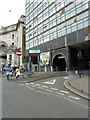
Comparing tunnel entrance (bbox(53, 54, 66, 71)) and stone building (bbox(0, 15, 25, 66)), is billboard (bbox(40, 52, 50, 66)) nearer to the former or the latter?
tunnel entrance (bbox(53, 54, 66, 71))

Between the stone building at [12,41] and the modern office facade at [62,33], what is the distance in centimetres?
1533

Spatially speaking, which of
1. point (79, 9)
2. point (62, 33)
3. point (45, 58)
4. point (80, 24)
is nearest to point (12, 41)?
point (45, 58)

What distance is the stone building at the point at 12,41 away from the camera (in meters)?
62.3

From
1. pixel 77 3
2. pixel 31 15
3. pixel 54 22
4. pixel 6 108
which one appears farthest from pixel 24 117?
pixel 31 15

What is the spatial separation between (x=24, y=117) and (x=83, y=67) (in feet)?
100

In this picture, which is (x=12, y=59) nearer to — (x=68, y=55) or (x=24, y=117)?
(x=68, y=55)

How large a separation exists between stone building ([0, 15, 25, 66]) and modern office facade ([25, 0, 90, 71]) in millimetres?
15326

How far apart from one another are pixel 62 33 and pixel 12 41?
43.2 metres

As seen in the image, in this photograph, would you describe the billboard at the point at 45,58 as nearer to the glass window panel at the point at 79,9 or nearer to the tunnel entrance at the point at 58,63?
the tunnel entrance at the point at 58,63

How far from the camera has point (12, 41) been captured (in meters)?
71.9

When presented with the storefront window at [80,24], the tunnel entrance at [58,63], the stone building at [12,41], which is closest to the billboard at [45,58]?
the tunnel entrance at [58,63]

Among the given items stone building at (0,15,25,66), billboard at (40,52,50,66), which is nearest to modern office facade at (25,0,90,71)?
billboard at (40,52,50,66)

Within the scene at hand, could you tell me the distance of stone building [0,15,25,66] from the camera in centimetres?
6235

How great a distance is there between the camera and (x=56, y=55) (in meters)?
36.3
